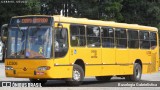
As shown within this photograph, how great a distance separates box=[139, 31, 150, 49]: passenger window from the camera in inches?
987

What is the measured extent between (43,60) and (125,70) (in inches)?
252

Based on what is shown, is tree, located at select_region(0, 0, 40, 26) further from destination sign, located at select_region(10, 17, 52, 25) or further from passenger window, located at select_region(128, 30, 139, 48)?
destination sign, located at select_region(10, 17, 52, 25)

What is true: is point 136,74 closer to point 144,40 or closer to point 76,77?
point 144,40

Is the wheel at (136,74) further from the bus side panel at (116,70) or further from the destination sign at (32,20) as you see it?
the destination sign at (32,20)

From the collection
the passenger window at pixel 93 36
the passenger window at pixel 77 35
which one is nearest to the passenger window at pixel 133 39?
the passenger window at pixel 93 36

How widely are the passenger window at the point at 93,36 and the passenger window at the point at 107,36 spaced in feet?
1.40

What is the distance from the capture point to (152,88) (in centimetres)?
1862

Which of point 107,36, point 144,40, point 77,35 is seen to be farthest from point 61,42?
point 144,40

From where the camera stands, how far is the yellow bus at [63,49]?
18188mm

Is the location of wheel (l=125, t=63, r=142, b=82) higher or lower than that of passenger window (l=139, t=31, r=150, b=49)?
lower

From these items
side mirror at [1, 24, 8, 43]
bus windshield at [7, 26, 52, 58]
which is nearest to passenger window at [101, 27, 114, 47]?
bus windshield at [7, 26, 52, 58]

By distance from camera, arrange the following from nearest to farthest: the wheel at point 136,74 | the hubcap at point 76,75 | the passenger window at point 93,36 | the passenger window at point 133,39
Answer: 1. the hubcap at point 76,75
2. the passenger window at point 93,36
3. the passenger window at point 133,39
4. the wheel at point 136,74

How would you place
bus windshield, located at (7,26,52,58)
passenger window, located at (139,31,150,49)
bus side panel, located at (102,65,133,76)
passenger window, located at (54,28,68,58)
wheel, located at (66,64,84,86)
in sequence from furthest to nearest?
passenger window, located at (139,31,150,49) → bus side panel, located at (102,65,133,76) → wheel, located at (66,64,84,86) → passenger window, located at (54,28,68,58) → bus windshield, located at (7,26,52,58)

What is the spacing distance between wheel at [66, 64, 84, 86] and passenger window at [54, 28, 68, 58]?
993 millimetres
